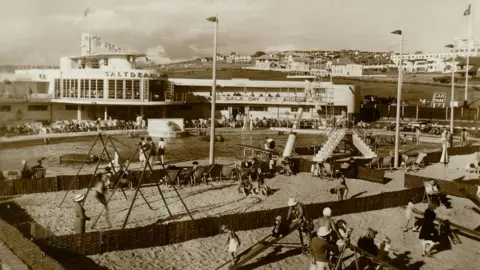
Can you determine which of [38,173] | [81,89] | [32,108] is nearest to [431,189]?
[38,173]

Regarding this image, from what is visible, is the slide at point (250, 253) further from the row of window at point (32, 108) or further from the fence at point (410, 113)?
the fence at point (410, 113)

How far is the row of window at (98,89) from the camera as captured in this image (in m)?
40.3

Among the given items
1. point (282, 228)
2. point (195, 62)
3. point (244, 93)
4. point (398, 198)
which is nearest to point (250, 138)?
point (244, 93)

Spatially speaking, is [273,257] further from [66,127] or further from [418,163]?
[66,127]

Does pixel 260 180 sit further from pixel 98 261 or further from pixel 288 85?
pixel 288 85

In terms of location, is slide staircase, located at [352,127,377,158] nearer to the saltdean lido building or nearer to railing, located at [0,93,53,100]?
the saltdean lido building

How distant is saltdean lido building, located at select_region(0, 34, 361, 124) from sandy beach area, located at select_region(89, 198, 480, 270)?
26.6 meters

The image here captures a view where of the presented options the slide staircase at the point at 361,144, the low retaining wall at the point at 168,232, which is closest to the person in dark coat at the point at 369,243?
the low retaining wall at the point at 168,232

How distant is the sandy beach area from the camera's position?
509 inches

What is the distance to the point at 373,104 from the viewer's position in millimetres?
57625

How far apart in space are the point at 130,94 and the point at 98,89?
232 cm

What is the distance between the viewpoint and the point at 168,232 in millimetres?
13984

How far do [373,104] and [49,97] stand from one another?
32818 mm

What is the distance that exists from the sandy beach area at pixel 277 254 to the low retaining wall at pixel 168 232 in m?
0.17
